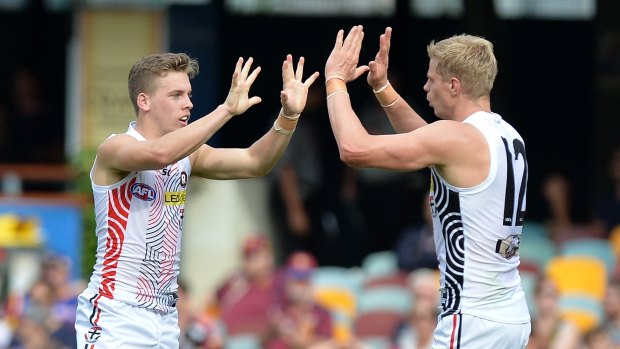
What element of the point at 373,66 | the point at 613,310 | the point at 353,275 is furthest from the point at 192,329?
the point at 373,66

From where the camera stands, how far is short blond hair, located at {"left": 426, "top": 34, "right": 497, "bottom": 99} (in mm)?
6215

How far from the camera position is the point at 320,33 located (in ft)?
57.6

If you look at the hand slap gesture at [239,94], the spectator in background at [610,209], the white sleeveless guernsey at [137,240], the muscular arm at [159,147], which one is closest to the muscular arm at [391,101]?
the hand slap gesture at [239,94]

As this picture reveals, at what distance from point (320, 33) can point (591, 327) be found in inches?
311

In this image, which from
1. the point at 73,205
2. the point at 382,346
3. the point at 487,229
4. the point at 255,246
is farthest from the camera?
the point at 73,205

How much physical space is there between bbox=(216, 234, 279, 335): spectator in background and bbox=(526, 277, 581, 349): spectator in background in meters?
2.35

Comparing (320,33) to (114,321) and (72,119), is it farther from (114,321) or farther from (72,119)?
(114,321)

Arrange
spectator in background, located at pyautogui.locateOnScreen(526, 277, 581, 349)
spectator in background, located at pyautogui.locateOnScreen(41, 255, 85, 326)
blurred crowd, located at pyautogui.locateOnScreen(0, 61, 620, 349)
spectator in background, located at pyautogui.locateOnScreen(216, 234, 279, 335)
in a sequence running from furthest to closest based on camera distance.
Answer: spectator in background, located at pyautogui.locateOnScreen(41, 255, 85, 326), spectator in background, located at pyautogui.locateOnScreen(216, 234, 279, 335), blurred crowd, located at pyautogui.locateOnScreen(0, 61, 620, 349), spectator in background, located at pyautogui.locateOnScreen(526, 277, 581, 349)

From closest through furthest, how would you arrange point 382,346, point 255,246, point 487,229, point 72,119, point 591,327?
point 487,229 < point 591,327 < point 382,346 < point 255,246 < point 72,119

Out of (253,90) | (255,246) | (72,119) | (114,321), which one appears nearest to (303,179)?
(255,246)

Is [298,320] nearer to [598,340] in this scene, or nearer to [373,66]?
[598,340]

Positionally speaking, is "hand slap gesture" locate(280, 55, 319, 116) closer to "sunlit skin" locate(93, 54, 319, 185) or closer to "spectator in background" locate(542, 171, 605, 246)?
"sunlit skin" locate(93, 54, 319, 185)

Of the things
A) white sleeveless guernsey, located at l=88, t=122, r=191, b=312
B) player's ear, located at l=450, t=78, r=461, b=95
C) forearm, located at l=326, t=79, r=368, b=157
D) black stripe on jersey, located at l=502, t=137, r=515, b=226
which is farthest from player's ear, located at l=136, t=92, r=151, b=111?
black stripe on jersey, located at l=502, t=137, r=515, b=226

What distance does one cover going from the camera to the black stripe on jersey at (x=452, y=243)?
20.1 ft
